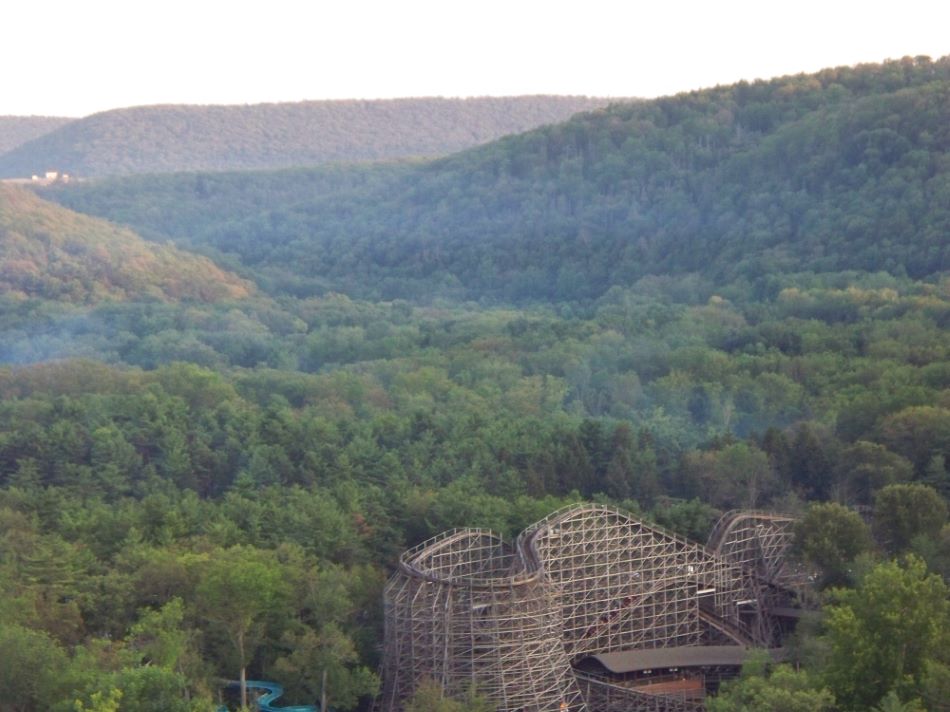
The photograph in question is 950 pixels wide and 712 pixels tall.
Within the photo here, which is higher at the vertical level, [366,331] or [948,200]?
[948,200]

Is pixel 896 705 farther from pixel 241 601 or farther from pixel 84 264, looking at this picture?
pixel 84 264

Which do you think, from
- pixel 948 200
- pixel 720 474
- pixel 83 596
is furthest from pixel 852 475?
pixel 948 200

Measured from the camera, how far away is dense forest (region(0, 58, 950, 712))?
38188 millimetres

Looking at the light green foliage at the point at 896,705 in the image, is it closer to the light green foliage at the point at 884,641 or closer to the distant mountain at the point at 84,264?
the light green foliage at the point at 884,641

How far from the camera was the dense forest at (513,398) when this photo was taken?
38188 millimetres

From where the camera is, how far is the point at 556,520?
141ft

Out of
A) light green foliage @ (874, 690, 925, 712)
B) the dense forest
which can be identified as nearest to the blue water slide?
the dense forest

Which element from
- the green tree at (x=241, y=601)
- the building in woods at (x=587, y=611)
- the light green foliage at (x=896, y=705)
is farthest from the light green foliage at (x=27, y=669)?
the light green foliage at (x=896, y=705)

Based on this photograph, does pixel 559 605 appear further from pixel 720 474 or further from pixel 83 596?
pixel 720 474

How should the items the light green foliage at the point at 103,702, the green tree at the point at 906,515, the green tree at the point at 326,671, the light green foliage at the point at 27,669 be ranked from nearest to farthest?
1. the light green foliage at the point at 103,702
2. the light green foliage at the point at 27,669
3. the green tree at the point at 326,671
4. the green tree at the point at 906,515

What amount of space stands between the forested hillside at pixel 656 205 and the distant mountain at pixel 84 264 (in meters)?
9.29

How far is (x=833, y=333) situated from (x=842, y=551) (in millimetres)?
32107

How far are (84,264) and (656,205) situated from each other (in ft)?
125

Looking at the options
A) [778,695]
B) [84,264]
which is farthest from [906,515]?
[84,264]
